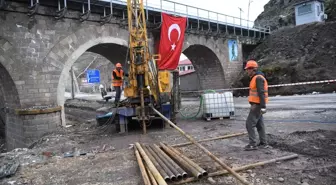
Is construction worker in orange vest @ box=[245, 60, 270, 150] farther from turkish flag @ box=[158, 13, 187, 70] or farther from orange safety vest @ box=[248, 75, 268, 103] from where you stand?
turkish flag @ box=[158, 13, 187, 70]

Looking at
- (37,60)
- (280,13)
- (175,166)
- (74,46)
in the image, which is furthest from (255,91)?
(280,13)

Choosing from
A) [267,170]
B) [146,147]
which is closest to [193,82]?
[146,147]

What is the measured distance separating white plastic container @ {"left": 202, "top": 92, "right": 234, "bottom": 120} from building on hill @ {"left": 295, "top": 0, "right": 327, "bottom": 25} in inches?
926

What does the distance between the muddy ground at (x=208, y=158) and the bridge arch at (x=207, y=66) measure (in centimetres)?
1240

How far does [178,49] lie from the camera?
595 inches

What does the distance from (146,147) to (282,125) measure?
13.7 ft

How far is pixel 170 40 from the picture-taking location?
15.0 metres

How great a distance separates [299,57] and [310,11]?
10607mm

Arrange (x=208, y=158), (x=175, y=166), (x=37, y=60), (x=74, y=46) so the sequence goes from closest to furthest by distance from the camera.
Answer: (x=175, y=166) → (x=208, y=158) → (x=37, y=60) → (x=74, y=46)

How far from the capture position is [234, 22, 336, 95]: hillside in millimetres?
18266

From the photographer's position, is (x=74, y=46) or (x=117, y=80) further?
(x=74, y=46)

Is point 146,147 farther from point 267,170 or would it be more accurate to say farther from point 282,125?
point 282,125

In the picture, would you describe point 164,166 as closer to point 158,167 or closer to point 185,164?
point 158,167

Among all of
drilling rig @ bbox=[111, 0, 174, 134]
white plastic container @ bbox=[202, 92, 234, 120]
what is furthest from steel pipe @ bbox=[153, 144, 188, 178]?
white plastic container @ bbox=[202, 92, 234, 120]
